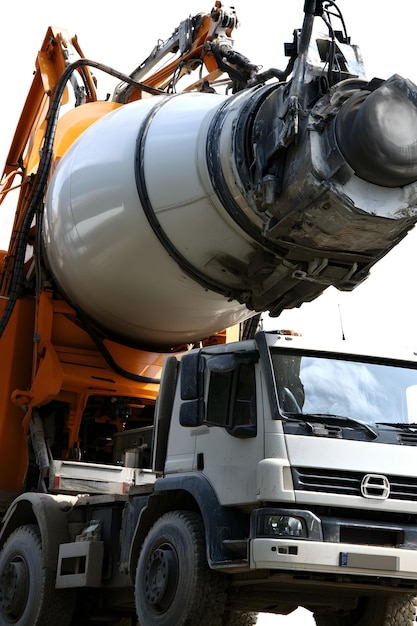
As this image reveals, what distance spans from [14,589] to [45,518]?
1.63ft

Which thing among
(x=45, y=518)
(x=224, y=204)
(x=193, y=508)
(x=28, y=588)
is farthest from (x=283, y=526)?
(x=28, y=588)

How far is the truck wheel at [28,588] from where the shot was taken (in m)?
6.33

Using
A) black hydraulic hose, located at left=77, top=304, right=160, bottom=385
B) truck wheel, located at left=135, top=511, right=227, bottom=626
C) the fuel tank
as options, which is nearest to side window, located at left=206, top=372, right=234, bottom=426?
truck wheel, located at left=135, top=511, right=227, bottom=626

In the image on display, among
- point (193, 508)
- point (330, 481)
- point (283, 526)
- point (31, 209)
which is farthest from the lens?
point (31, 209)

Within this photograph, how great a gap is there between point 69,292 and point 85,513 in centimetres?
150

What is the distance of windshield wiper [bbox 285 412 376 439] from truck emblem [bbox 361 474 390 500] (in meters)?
0.20

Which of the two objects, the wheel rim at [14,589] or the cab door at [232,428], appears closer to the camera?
the cab door at [232,428]

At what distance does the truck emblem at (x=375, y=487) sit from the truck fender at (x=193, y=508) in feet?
2.05

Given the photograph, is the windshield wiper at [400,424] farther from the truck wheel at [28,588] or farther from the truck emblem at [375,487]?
the truck wheel at [28,588]

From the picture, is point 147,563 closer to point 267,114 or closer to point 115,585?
point 115,585

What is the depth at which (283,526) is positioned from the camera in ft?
16.3

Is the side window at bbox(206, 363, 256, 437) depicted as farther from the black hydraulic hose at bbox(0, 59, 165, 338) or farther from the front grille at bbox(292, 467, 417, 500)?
the black hydraulic hose at bbox(0, 59, 165, 338)

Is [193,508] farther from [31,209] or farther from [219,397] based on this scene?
[31,209]

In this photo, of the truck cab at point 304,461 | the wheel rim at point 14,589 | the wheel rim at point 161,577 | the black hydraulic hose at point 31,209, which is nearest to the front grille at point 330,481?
the truck cab at point 304,461
